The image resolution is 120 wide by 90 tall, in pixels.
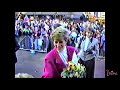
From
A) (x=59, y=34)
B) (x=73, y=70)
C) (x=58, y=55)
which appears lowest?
(x=73, y=70)

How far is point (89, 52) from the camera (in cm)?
527

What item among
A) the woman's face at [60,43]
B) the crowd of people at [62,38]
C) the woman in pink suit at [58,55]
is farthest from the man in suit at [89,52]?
the woman's face at [60,43]

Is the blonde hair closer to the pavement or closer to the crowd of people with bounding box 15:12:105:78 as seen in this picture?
the crowd of people with bounding box 15:12:105:78

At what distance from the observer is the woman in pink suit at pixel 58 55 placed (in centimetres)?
521

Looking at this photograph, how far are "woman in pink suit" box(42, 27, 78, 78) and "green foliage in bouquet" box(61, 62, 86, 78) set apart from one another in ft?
0.20

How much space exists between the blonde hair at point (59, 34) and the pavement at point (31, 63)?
12.1 inches

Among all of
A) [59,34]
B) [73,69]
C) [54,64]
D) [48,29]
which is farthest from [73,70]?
[48,29]

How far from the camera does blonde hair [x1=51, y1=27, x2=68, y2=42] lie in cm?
520

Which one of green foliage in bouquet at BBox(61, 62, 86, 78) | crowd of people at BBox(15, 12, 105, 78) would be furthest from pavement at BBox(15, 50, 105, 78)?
green foliage in bouquet at BBox(61, 62, 86, 78)

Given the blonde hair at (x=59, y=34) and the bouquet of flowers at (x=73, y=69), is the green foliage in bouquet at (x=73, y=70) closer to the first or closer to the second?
the bouquet of flowers at (x=73, y=69)

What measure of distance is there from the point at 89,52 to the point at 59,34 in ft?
1.72

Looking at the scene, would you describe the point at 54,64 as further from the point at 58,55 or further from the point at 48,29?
the point at 48,29
